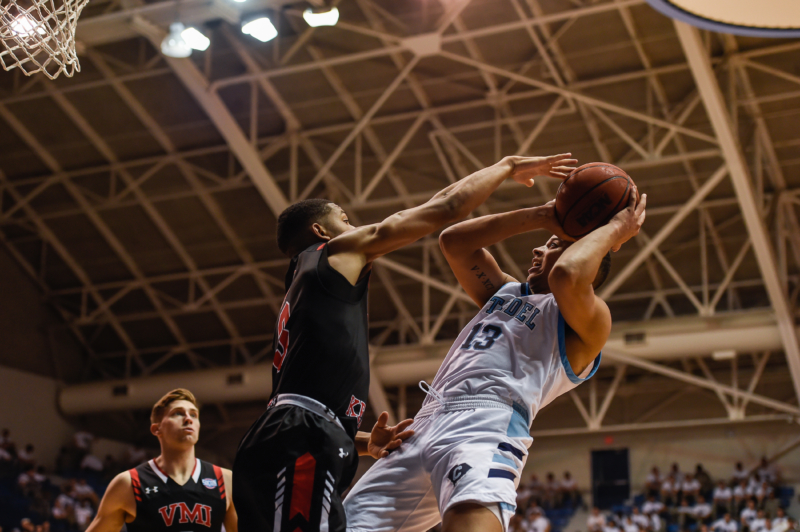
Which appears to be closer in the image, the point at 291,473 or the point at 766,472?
the point at 291,473

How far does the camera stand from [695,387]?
20.8m

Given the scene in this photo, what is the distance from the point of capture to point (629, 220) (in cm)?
390

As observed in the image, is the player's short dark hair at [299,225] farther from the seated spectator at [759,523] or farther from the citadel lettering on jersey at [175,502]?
the seated spectator at [759,523]

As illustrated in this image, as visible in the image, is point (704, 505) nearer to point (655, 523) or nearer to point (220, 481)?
point (655, 523)

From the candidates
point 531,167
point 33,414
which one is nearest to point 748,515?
point 531,167

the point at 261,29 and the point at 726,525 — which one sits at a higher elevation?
the point at 261,29

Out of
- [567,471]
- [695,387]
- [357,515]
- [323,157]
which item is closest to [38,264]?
[323,157]

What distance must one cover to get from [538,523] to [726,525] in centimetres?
367

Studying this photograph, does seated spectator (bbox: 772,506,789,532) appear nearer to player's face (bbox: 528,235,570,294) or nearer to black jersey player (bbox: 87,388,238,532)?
black jersey player (bbox: 87,388,238,532)

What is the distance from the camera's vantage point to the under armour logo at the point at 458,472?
3357 mm

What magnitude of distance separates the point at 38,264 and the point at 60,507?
6.62m

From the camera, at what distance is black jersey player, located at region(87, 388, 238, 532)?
17.7 feet

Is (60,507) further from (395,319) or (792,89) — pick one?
(792,89)

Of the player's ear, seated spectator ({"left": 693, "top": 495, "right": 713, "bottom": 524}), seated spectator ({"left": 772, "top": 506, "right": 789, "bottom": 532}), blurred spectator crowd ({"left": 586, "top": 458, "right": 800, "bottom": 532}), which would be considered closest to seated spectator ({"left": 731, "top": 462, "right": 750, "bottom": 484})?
blurred spectator crowd ({"left": 586, "top": 458, "right": 800, "bottom": 532})
